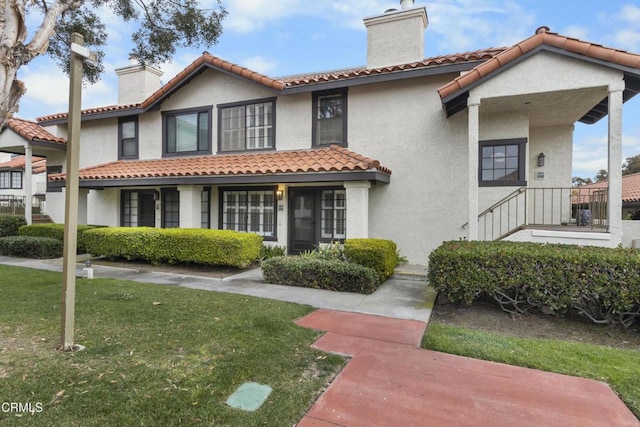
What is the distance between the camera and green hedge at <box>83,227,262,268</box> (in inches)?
368

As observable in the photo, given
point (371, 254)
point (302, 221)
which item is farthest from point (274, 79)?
point (371, 254)

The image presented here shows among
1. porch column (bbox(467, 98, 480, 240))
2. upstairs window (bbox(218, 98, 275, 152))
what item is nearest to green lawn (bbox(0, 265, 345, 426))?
porch column (bbox(467, 98, 480, 240))

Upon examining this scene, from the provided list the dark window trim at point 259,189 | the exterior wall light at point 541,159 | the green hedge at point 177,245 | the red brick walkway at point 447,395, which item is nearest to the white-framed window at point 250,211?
the dark window trim at point 259,189

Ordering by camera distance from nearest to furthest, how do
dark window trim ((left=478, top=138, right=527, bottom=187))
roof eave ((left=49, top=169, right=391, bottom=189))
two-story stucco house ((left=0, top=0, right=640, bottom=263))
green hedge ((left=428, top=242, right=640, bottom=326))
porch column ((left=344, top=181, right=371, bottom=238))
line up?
green hedge ((left=428, top=242, right=640, bottom=326)) → two-story stucco house ((left=0, top=0, right=640, bottom=263)) → dark window trim ((left=478, top=138, right=527, bottom=187)) → roof eave ((left=49, top=169, right=391, bottom=189)) → porch column ((left=344, top=181, right=371, bottom=238))

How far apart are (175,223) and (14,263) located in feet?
15.6

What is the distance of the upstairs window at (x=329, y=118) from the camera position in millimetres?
10844

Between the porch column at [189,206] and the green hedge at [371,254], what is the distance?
228 inches

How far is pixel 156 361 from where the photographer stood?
3752 millimetres

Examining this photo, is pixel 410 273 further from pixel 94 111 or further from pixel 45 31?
pixel 94 111

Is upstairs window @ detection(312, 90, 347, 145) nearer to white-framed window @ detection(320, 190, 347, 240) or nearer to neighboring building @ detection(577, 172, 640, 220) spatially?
white-framed window @ detection(320, 190, 347, 240)

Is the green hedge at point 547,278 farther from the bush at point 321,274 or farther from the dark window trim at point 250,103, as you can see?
the dark window trim at point 250,103

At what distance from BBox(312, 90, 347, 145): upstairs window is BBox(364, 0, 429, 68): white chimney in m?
1.67

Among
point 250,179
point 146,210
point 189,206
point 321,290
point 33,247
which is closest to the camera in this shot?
point 321,290

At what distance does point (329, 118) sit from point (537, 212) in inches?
274
